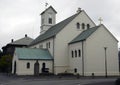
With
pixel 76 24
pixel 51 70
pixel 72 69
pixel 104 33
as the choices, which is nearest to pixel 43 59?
pixel 51 70

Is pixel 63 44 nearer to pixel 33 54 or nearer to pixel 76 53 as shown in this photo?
pixel 76 53

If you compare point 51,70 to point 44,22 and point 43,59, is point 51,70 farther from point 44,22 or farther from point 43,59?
point 44,22

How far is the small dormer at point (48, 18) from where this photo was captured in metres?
68.5

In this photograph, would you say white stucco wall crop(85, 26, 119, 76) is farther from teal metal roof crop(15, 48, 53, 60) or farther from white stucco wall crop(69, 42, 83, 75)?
teal metal roof crop(15, 48, 53, 60)

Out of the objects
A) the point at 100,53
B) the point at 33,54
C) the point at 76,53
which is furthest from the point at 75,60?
the point at 33,54

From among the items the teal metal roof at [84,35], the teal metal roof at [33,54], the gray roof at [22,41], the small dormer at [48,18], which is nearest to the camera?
the teal metal roof at [84,35]

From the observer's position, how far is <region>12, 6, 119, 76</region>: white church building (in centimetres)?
4844

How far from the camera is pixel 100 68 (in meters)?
48.4

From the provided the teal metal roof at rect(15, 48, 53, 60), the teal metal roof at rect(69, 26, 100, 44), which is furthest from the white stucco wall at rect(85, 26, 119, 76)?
the teal metal roof at rect(15, 48, 53, 60)

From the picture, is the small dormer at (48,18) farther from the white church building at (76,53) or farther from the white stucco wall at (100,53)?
the white stucco wall at (100,53)

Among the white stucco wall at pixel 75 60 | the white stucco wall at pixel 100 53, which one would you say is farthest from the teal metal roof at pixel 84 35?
the white stucco wall at pixel 75 60

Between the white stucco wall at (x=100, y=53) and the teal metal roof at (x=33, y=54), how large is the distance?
33.0 feet

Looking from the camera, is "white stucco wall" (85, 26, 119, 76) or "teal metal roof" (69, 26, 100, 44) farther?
"teal metal roof" (69, 26, 100, 44)

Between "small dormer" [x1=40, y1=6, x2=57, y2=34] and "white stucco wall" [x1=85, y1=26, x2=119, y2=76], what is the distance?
72.2 ft
